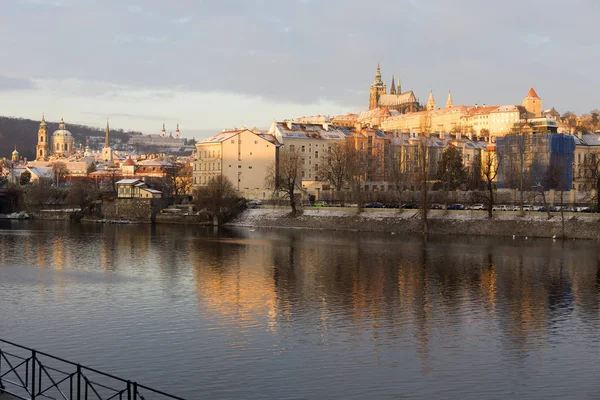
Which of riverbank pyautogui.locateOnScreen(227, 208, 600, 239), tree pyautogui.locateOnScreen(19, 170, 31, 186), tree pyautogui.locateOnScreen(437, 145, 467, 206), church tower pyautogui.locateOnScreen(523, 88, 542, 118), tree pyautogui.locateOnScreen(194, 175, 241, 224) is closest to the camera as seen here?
riverbank pyautogui.locateOnScreen(227, 208, 600, 239)

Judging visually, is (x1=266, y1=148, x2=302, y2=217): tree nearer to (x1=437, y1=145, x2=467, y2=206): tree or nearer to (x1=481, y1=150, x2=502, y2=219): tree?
(x1=437, y1=145, x2=467, y2=206): tree

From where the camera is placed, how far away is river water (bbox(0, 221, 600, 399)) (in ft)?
62.5

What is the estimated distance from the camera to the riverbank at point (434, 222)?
58.3 m

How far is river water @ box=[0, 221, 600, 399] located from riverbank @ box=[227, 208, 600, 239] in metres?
12.4

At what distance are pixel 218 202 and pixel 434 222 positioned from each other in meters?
24.0

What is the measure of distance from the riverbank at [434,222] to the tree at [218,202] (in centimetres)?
132

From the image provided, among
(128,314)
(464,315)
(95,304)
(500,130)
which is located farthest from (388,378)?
(500,130)

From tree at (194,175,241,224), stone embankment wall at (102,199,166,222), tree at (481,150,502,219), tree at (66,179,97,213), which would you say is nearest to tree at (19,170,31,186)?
tree at (66,179,97,213)

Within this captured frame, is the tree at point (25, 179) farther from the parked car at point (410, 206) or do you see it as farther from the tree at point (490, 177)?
the parked car at point (410, 206)

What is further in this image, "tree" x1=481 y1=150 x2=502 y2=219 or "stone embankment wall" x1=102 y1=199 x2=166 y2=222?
"stone embankment wall" x1=102 y1=199 x2=166 y2=222

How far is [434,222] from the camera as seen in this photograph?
2574 inches

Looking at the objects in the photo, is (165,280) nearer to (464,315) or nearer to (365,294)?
(365,294)

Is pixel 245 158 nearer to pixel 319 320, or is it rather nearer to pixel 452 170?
pixel 452 170

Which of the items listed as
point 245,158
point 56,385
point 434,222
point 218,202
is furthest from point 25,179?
point 56,385
